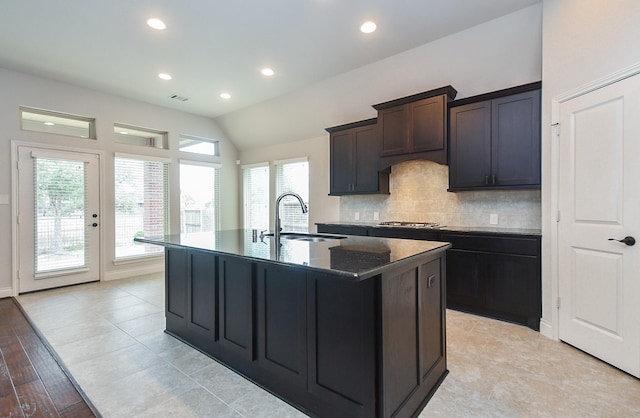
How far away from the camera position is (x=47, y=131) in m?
4.73

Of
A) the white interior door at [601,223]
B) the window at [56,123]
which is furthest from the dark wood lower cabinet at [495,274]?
the window at [56,123]

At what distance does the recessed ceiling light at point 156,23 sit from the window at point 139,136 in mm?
2781

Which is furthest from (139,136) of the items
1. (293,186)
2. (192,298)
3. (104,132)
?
(192,298)

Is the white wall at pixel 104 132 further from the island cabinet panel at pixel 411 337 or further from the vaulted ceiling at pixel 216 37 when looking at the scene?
the island cabinet panel at pixel 411 337

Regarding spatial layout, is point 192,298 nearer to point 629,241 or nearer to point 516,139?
point 629,241

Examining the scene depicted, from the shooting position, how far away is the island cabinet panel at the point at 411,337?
1.58 m

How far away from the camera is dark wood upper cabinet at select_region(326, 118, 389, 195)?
15.0 ft

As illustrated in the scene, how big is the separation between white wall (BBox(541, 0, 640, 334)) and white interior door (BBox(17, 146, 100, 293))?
6104mm

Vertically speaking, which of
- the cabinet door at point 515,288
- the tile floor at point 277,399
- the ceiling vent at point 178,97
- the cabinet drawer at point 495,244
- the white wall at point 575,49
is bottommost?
the tile floor at point 277,399

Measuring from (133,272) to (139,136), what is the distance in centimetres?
245

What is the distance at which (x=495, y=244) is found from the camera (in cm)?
326

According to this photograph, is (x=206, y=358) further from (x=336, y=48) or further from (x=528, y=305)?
(x=336, y=48)

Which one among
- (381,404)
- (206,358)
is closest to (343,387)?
(381,404)

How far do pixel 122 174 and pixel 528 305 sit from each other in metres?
6.11
